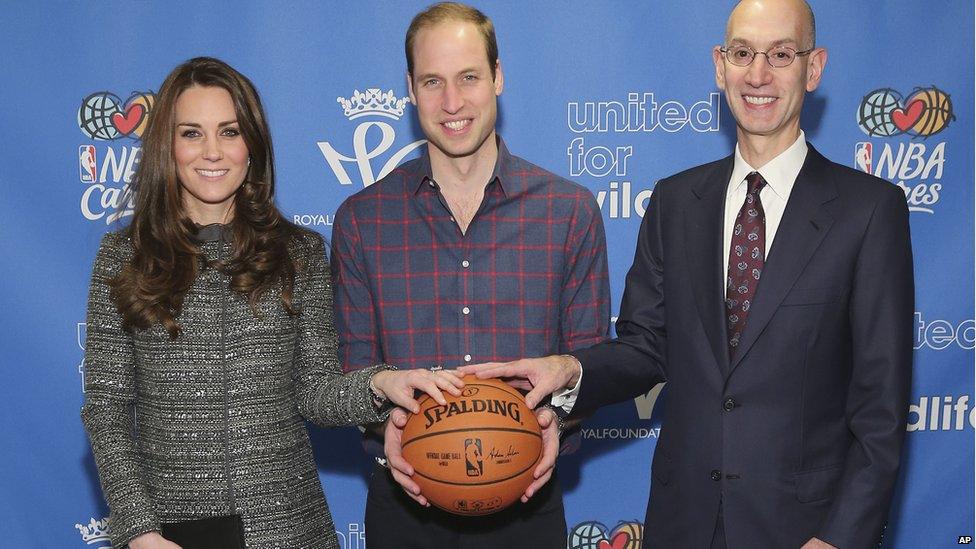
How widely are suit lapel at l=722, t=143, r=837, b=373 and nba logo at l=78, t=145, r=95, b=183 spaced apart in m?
2.46

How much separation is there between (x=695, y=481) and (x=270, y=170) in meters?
1.30

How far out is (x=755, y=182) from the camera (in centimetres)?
201

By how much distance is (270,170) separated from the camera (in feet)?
7.37

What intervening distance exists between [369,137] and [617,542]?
1826 mm

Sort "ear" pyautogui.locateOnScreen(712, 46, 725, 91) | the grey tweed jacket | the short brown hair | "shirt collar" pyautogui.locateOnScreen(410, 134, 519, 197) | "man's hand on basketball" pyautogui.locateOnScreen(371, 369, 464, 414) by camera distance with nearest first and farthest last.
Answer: "man's hand on basketball" pyautogui.locateOnScreen(371, 369, 464, 414) → the grey tweed jacket → "ear" pyautogui.locateOnScreen(712, 46, 725, 91) → the short brown hair → "shirt collar" pyautogui.locateOnScreen(410, 134, 519, 197)

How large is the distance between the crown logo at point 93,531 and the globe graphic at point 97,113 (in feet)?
4.79

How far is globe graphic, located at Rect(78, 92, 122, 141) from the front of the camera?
3.21 meters

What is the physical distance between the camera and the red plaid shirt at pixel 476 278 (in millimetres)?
2277

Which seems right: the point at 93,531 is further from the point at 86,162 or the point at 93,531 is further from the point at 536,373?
the point at 536,373

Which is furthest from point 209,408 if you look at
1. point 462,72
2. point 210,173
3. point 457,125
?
point 462,72
